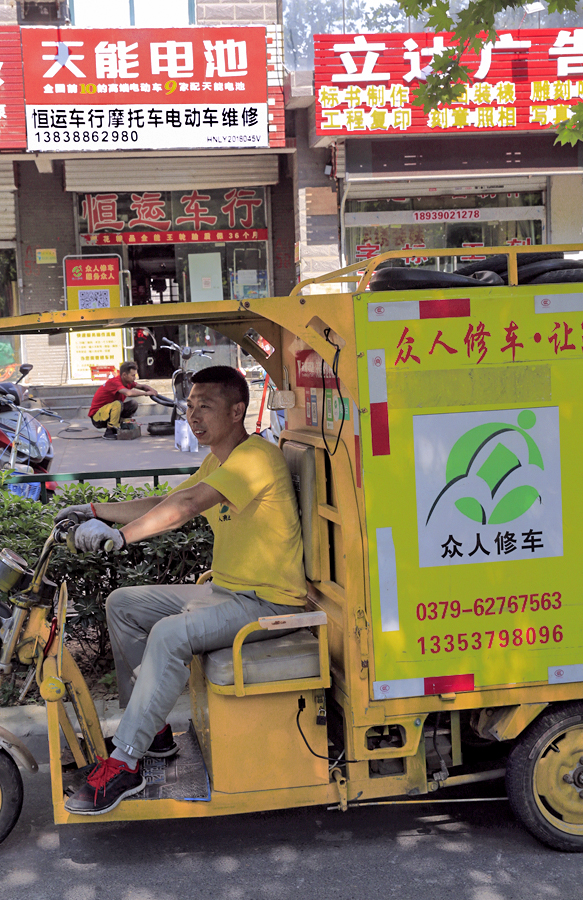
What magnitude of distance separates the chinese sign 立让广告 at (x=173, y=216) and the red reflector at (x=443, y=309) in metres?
13.8

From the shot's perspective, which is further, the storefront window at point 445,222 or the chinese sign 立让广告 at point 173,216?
the chinese sign 立让广告 at point 173,216

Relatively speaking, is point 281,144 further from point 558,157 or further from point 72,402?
point 72,402

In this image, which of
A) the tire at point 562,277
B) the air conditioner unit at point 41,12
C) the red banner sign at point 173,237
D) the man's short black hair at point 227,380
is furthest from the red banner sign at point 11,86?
the tire at point 562,277

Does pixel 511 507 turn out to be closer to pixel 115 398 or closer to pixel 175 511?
pixel 175 511

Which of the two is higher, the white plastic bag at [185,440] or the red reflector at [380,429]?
the red reflector at [380,429]

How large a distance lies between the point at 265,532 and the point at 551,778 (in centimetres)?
140

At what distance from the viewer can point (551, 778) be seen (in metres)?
3.25

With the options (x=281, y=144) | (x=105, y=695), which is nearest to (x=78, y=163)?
(x=281, y=144)

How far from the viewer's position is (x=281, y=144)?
13.4 m

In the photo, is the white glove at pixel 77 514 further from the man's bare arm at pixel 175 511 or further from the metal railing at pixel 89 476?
the metal railing at pixel 89 476

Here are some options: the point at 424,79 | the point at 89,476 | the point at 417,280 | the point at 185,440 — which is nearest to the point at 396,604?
the point at 417,280

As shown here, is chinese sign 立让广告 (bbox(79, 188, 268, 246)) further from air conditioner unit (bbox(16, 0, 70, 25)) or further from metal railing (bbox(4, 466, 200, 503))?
metal railing (bbox(4, 466, 200, 503))

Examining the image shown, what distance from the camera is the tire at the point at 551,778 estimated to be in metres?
3.21

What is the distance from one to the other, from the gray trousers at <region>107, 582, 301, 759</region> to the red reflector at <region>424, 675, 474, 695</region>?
0.64 m
